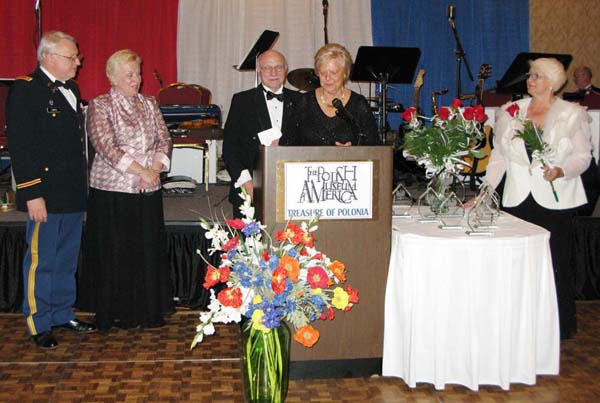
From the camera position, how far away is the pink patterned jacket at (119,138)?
12.2ft

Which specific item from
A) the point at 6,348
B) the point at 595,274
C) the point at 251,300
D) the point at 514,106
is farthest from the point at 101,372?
the point at 595,274

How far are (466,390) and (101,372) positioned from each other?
1.74 m

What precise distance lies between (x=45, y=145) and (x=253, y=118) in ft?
3.58

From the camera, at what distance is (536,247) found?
2.98 metres

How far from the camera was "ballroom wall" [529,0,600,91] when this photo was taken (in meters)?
9.16

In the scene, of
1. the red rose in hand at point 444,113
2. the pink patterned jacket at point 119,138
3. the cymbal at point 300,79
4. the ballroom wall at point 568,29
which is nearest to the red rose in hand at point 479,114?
the red rose in hand at point 444,113

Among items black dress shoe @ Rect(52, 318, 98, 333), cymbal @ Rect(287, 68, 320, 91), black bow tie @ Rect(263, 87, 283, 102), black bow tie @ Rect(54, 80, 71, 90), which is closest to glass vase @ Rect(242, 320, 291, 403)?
black bow tie @ Rect(263, 87, 283, 102)

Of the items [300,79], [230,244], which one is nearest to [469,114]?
[230,244]

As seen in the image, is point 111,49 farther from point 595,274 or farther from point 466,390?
point 466,390

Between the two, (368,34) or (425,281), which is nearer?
(425,281)

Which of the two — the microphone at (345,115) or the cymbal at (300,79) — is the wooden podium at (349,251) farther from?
the cymbal at (300,79)

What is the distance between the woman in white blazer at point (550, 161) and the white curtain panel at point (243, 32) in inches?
204

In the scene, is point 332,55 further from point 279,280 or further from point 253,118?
point 279,280

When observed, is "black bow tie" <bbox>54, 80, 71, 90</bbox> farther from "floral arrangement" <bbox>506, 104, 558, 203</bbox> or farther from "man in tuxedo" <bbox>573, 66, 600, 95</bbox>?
"man in tuxedo" <bbox>573, 66, 600, 95</bbox>
